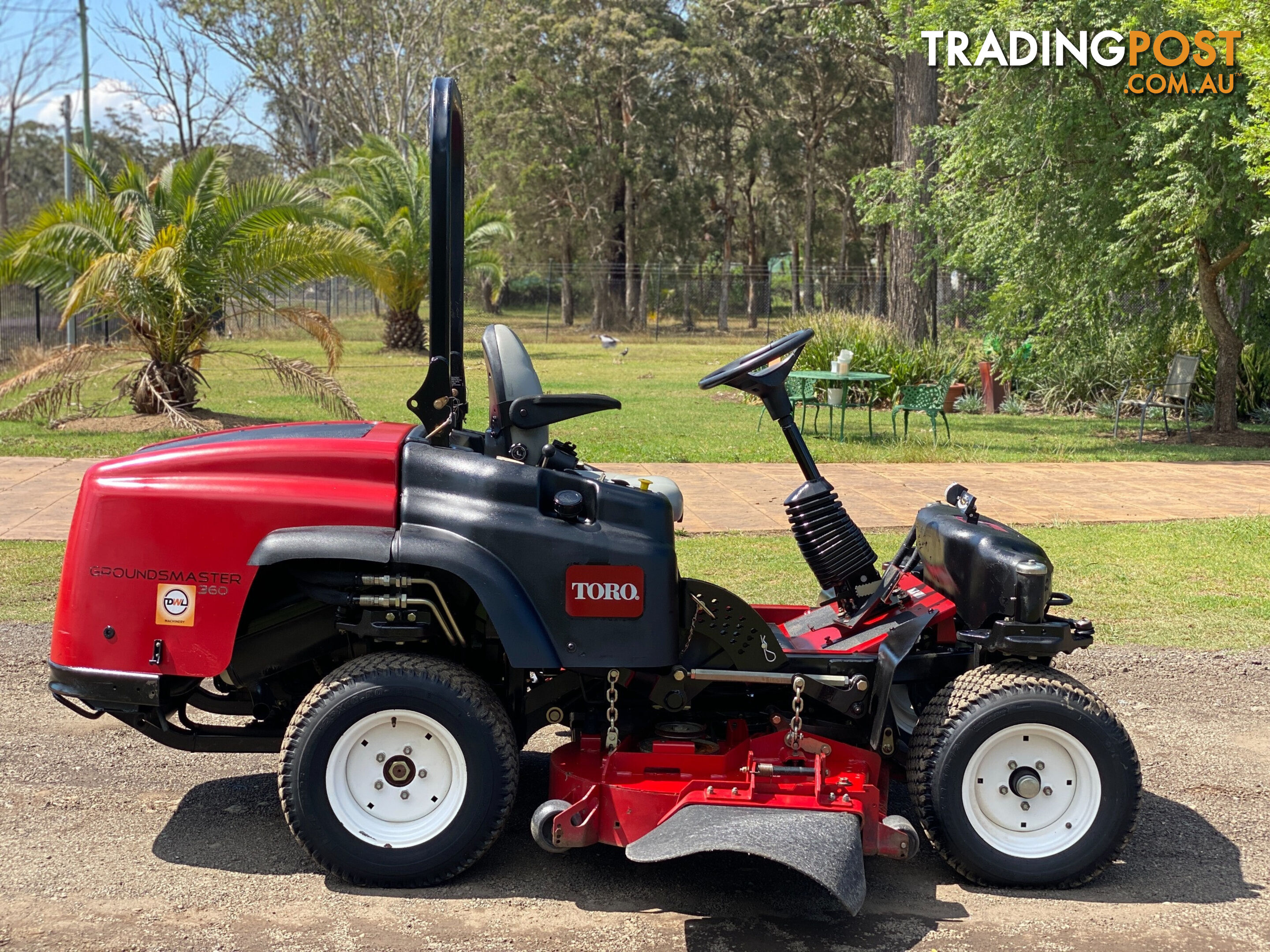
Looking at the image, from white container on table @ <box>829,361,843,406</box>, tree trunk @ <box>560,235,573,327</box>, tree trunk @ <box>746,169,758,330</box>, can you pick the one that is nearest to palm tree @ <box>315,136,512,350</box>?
white container on table @ <box>829,361,843,406</box>

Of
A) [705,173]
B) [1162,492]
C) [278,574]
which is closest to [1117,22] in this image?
[1162,492]

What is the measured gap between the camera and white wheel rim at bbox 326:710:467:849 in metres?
3.76

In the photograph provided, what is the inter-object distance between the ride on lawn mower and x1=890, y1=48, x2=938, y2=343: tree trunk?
679 inches

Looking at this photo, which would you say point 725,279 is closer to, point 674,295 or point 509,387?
point 674,295

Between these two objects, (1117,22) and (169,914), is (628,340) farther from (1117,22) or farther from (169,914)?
(169,914)

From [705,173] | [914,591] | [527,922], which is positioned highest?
[705,173]

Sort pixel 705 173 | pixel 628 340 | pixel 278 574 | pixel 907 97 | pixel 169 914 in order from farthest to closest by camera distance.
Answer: pixel 705 173
pixel 628 340
pixel 907 97
pixel 278 574
pixel 169 914

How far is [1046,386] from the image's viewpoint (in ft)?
64.4

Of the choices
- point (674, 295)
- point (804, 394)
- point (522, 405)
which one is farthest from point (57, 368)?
point (674, 295)

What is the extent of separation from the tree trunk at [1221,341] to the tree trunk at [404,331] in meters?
19.3

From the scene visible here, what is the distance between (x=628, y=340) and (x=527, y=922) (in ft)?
123

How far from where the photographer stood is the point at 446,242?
3.88m

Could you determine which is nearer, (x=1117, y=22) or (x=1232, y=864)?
(x=1232, y=864)
